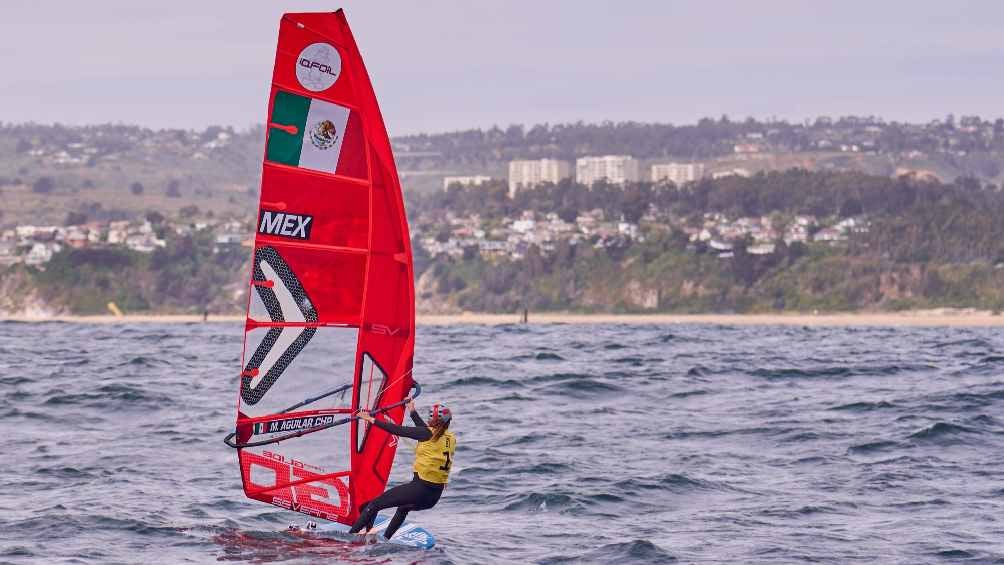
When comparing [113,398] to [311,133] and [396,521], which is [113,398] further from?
[311,133]

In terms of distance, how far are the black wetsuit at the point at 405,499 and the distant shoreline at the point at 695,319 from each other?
81.2 meters

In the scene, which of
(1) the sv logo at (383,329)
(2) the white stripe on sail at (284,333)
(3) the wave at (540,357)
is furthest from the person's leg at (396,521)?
(3) the wave at (540,357)

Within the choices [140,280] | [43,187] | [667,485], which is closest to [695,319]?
[140,280]

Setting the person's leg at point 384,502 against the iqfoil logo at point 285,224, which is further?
the person's leg at point 384,502

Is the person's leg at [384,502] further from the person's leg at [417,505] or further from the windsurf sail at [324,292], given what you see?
the windsurf sail at [324,292]

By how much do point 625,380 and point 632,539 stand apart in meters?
18.4

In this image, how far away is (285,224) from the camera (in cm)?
1484

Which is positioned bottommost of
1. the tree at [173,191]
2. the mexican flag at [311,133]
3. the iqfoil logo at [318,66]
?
the tree at [173,191]

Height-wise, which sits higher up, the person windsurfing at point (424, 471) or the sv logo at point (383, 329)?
the sv logo at point (383, 329)

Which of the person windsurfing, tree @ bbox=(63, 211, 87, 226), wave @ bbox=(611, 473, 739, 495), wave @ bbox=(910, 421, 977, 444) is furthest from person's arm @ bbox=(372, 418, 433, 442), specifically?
tree @ bbox=(63, 211, 87, 226)

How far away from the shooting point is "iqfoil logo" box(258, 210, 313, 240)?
1477cm

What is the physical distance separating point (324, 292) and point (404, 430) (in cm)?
163

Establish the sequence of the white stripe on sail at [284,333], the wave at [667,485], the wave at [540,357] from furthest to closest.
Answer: the wave at [540,357], the wave at [667,485], the white stripe on sail at [284,333]

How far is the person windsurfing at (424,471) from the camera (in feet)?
49.7
